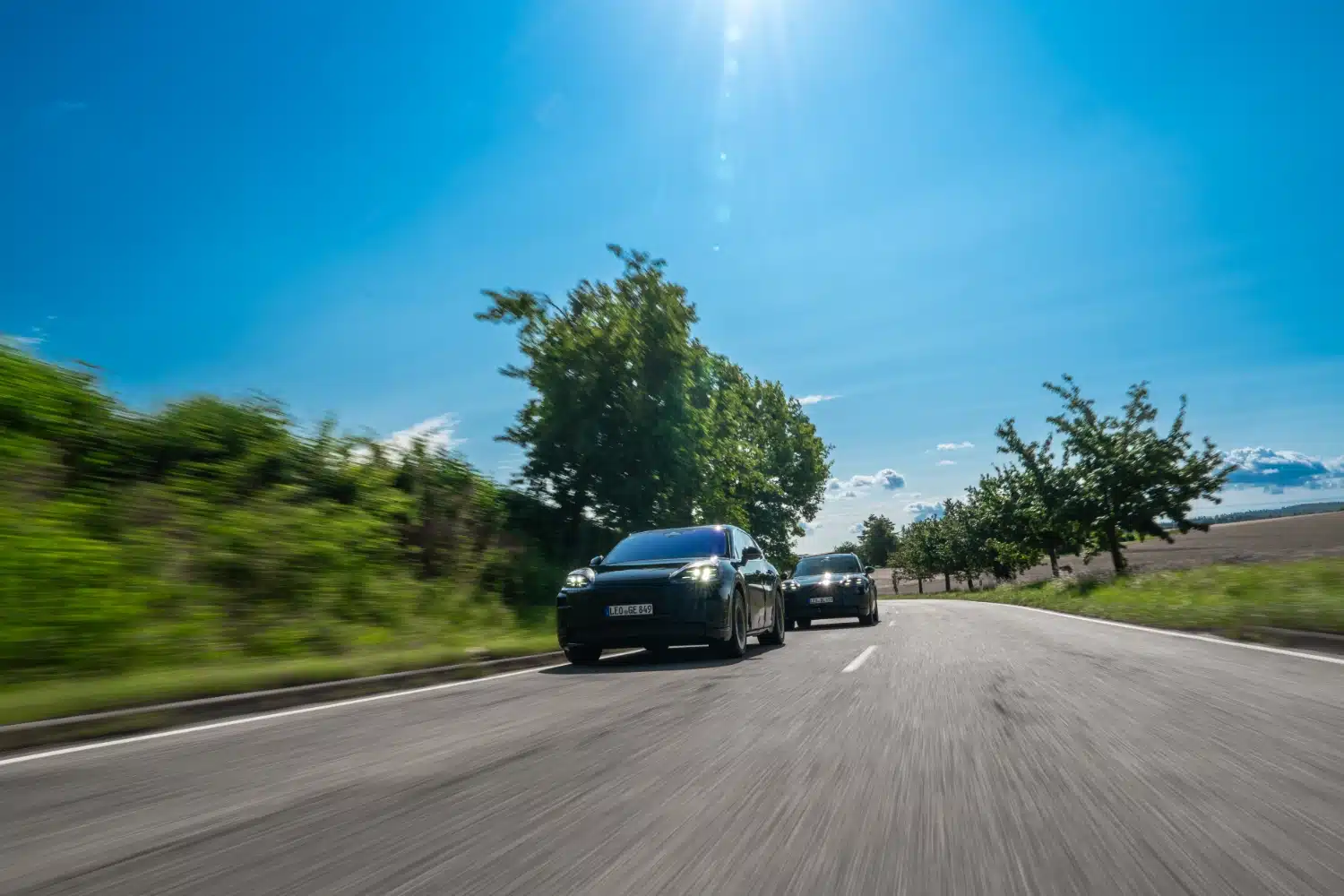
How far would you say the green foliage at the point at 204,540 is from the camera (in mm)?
8531

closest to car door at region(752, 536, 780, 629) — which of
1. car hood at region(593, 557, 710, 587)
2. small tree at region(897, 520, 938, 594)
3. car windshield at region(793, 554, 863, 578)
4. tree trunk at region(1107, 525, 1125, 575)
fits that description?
car hood at region(593, 557, 710, 587)

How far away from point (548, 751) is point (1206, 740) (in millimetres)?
3397

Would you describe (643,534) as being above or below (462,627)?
above

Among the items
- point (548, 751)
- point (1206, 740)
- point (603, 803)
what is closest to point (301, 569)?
point (548, 751)

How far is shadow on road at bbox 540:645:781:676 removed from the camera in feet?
31.3

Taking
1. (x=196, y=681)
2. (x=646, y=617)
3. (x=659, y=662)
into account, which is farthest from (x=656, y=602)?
(x=196, y=681)

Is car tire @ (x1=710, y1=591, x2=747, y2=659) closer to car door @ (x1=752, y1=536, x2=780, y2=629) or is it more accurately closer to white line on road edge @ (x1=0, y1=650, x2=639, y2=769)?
car door @ (x1=752, y1=536, x2=780, y2=629)

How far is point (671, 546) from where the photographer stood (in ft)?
37.1

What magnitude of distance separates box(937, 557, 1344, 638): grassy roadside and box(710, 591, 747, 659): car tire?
606cm

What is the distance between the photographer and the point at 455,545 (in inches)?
752

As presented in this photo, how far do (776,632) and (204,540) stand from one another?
8056 millimetres

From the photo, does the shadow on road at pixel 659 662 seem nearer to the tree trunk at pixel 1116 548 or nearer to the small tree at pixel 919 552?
the tree trunk at pixel 1116 548

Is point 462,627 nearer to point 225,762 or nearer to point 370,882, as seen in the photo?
point 225,762

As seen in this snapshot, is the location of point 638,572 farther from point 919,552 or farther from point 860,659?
point 919,552
